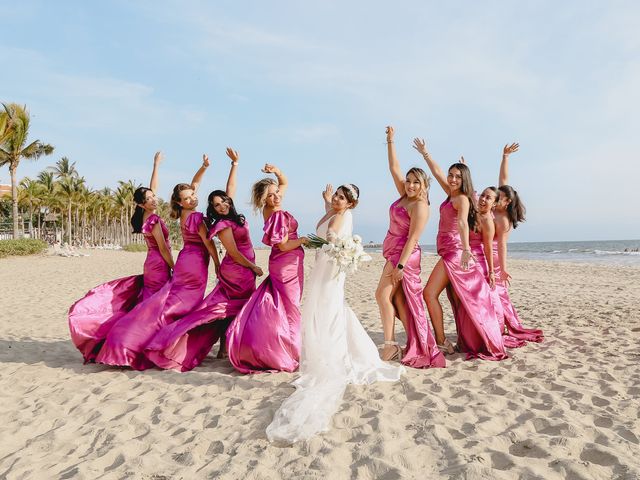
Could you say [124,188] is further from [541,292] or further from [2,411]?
[2,411]

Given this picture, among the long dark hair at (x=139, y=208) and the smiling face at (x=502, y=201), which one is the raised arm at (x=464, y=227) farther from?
the long dark hair at (x=139, y=208)

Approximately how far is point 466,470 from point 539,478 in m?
0.38

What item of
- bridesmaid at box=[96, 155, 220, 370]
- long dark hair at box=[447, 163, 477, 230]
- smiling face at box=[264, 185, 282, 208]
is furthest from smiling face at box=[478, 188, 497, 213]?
bridesmaid at box=[96, 155, 220, 370]

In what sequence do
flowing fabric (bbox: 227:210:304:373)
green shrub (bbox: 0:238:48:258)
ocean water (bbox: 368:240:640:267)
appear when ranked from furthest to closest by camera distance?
ocean water (bbox: 368:240:640:267) → green shrub (bbox: 0:238:48:258) → flowing fabric (bbox: 227:210:304:373)

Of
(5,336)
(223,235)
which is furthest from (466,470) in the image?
(5,336)

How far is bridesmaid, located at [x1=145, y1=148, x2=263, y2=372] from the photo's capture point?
520 cm

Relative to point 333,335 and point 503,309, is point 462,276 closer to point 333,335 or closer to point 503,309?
point 503,309

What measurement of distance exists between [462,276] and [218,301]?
2.73 meters

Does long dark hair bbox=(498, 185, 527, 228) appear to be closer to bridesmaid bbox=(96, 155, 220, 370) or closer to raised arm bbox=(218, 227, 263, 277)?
raised arm bbox=(218, 227, 263, 277)

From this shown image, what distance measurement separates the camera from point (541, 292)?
13.2 metres

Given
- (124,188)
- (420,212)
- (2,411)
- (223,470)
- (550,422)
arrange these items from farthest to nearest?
1. (124,188)
2. (420,212)
3. (2,411)
4. (550,422)
5. (223,470)

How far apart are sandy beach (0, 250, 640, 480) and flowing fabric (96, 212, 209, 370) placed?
0.20 metres

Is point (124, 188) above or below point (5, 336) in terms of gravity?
above

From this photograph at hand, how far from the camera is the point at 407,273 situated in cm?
533
